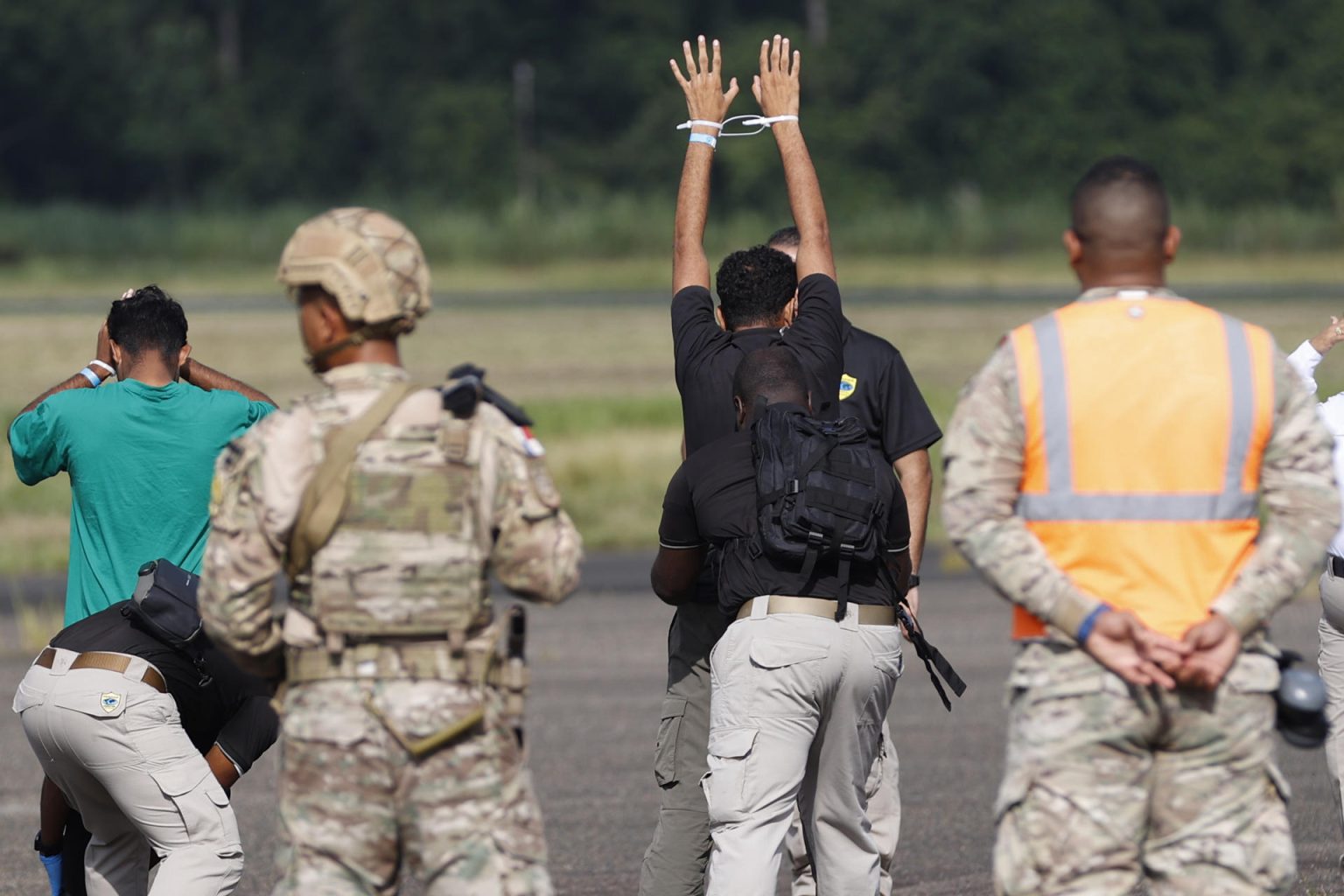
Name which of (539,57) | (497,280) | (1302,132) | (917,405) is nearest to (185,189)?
(539,57)

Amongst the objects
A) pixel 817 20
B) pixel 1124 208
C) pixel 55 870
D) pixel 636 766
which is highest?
pixel 817 20

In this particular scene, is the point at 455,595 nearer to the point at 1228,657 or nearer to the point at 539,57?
the point at 1228,657

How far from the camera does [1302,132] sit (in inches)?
2117

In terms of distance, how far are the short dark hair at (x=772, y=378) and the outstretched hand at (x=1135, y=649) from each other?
4.56 feet

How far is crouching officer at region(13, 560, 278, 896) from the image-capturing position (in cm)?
491

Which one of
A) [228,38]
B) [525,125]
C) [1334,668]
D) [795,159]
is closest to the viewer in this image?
[795,159]

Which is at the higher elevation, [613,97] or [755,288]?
[613,97]

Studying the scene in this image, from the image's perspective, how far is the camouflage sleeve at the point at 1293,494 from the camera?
12.5 feet

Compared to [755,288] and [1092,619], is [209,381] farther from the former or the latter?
[1092,619]

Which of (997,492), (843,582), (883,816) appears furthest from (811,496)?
(883,816)

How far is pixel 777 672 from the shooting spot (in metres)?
4.84

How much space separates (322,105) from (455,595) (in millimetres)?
62714

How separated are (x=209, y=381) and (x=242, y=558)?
70.3 inches

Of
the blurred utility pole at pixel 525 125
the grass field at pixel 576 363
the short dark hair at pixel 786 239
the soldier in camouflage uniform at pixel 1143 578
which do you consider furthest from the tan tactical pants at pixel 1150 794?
the blurred utility pole at pixel 525 125
